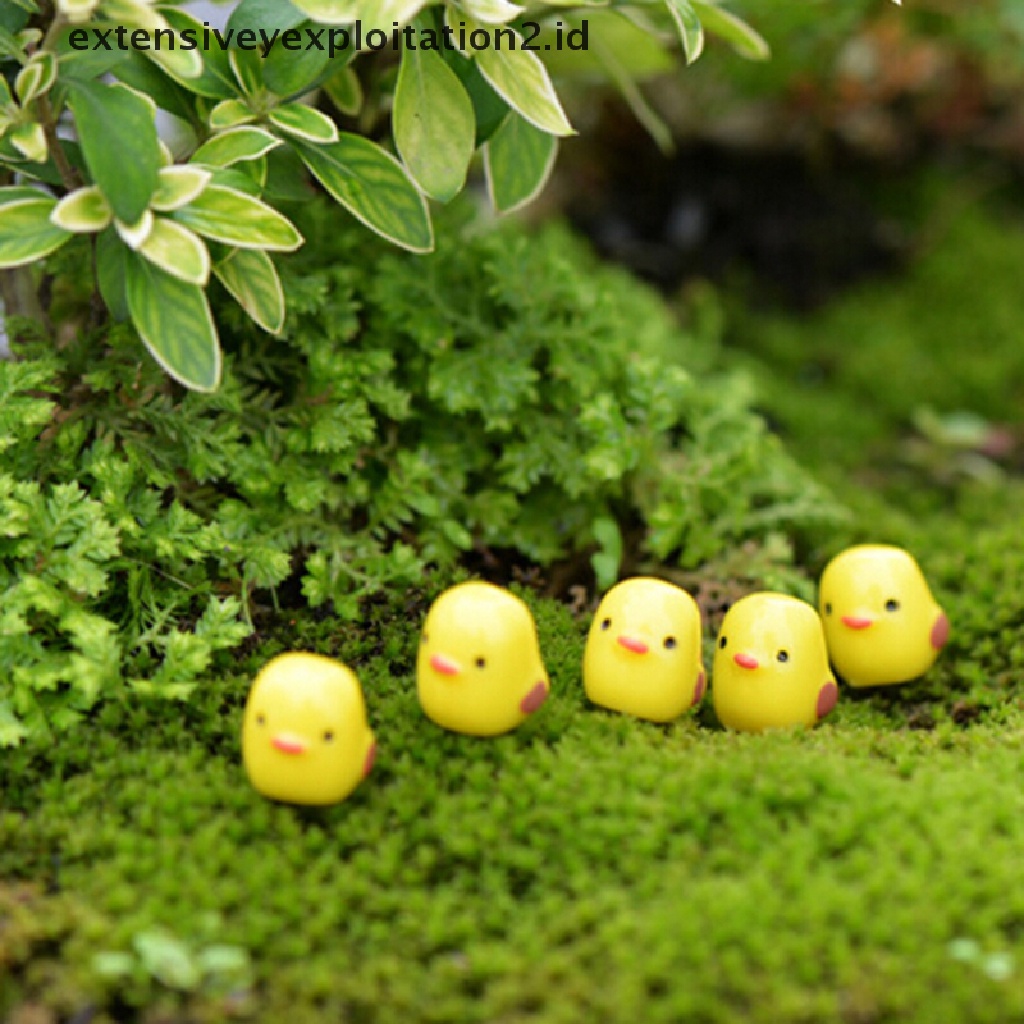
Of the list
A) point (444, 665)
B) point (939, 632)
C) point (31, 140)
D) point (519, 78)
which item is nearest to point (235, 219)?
point (31, 140)

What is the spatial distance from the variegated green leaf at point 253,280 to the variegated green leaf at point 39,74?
15.3 inches

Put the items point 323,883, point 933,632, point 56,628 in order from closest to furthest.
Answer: point 323,883
point 56,628
point 933,632

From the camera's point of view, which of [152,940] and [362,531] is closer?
[152,940]

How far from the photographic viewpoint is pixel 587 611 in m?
2.36

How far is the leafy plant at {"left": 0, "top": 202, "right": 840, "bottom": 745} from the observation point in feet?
6.24

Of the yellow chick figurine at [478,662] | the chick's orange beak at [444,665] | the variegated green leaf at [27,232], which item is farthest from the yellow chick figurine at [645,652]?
the variegated green leaf at [27,232]

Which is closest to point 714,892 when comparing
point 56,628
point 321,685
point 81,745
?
point 321,685

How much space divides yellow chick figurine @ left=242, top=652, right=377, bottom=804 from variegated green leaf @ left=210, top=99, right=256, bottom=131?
3.24ft

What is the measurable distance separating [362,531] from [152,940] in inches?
40.9

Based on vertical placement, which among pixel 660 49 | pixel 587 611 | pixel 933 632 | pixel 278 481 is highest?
pixel 660 49

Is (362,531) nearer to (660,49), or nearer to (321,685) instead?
(321,685)

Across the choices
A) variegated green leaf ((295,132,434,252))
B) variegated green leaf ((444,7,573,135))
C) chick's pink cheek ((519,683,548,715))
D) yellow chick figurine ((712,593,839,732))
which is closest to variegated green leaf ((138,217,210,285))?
variegated green leaf ((295,132,434,252))

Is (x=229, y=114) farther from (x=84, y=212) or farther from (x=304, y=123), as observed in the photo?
(x=84, y=212)

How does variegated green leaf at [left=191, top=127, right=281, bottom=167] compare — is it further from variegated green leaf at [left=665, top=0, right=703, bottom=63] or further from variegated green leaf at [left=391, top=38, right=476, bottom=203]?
variegated green leaf at [left=665, top=0, right=703, bottom=63]
